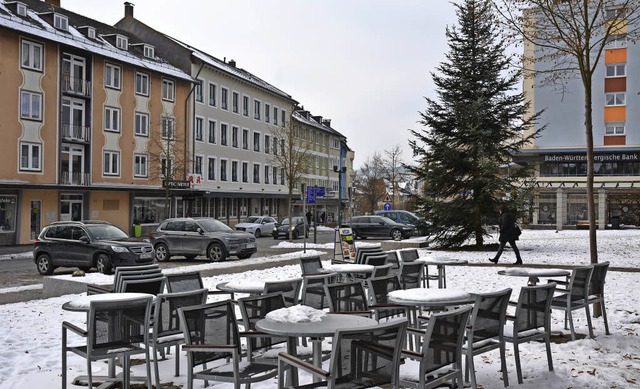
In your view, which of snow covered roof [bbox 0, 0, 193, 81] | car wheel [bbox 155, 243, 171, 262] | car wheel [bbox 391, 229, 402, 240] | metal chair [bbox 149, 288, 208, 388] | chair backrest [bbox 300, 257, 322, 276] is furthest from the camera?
car wheel [bbox 391, 229, 402, 240]

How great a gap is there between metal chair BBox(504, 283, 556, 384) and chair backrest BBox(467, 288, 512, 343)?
1.19 feet

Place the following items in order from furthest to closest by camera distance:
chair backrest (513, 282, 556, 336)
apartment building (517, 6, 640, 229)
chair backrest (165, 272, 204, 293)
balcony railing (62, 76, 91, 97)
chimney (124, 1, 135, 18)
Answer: chimney (124, 1, 135, 18) → apartment building (517, 6, 640, 229) → balcony railing (62, 76, 91, 97) → chair backrest (165, 272, 204, 293) → chair backrest (513, 282, 556, 336)

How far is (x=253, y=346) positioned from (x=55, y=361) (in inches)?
111

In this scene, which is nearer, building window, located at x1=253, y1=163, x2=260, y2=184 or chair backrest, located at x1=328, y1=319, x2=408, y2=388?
chair backrest, located at x1=328, y1=319, x2=408, y2=388

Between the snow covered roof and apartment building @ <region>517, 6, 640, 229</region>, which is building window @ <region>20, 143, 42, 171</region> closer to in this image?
the snow covered roof

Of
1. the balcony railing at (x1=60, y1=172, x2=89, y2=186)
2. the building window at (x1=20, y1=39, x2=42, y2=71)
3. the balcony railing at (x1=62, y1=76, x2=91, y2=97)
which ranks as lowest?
the balcony railing at (x1=60, y1=172, x2=89, y2=186)

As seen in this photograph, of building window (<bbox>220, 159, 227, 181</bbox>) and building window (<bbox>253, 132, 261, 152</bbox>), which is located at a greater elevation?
building window (<bbox>253, 132, 261, 152</bbox>)

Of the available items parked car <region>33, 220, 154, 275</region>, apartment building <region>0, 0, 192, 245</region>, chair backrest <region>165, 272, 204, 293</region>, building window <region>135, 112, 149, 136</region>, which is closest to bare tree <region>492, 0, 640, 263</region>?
chair backrest <region>165, 272, 204, 293</region>

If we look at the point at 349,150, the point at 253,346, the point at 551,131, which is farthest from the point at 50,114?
the point at 349,150

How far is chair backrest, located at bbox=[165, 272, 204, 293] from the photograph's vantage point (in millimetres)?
7449

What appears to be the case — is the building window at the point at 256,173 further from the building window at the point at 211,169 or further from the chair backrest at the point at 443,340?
the chair backrest at the point at 443,340

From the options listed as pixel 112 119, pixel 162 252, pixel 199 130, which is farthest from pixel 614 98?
pixel 162 252

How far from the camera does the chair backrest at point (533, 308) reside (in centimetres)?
634

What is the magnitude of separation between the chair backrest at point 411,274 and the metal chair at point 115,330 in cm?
423
